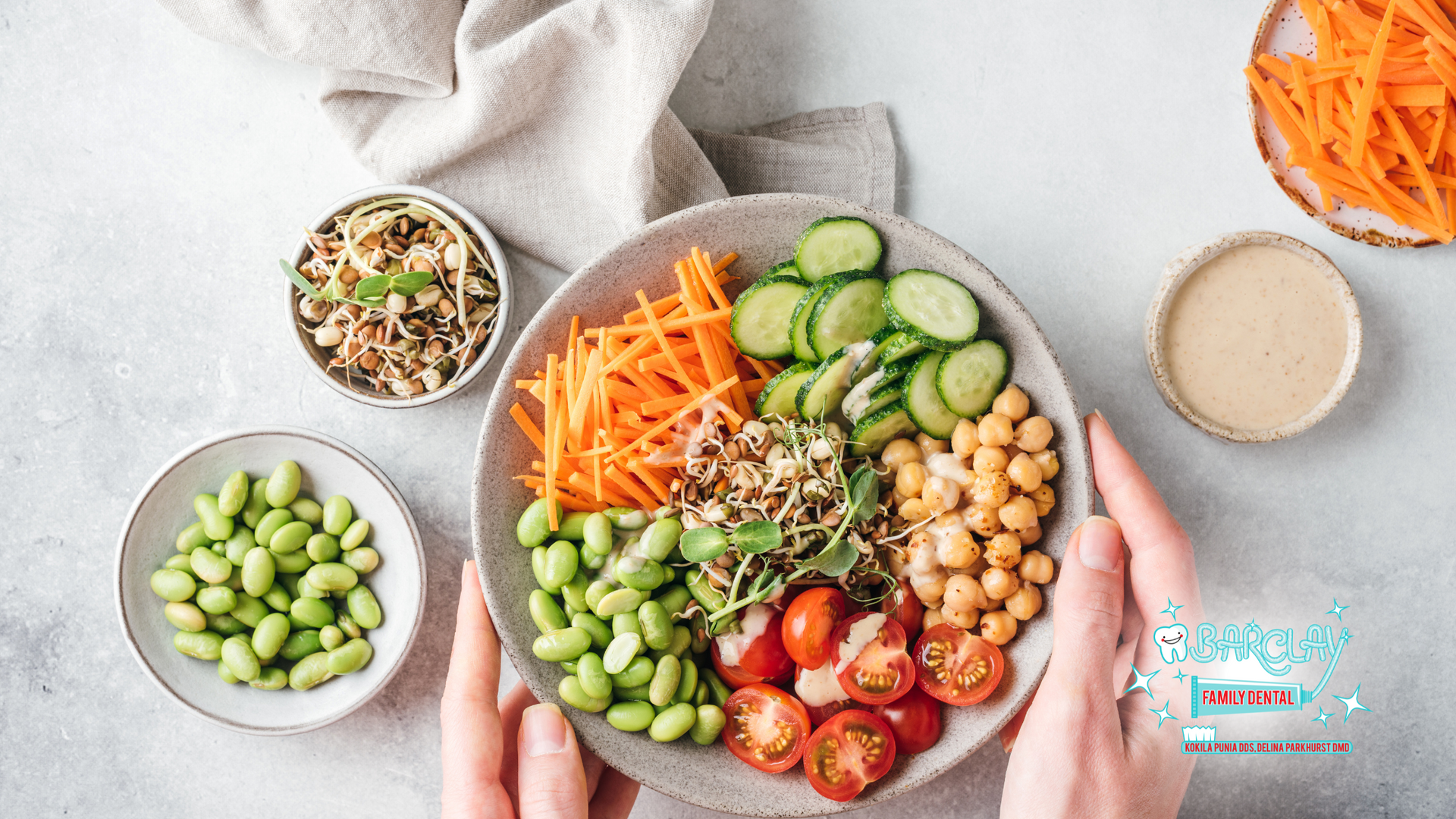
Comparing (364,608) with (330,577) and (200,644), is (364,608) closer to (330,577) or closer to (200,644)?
(330,577)

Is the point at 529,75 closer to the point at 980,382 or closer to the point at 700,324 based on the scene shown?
the point at 700,324

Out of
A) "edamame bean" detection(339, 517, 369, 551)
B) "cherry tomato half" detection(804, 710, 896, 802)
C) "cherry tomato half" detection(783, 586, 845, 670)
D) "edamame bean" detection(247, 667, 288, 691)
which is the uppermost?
"cherry tomato half" detection(783, 586, 845, 670)

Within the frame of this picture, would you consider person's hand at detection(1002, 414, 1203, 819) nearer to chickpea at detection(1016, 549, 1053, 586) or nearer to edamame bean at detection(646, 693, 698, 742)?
chickpea at detection(1016, 549, 1053, 586)

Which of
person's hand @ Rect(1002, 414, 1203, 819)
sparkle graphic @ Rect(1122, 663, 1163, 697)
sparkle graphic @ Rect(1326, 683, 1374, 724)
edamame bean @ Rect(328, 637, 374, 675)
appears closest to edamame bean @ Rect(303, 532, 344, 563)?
edamame bean @ Rect(328, 637, 374, 675)

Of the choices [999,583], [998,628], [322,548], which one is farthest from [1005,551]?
[322,548]

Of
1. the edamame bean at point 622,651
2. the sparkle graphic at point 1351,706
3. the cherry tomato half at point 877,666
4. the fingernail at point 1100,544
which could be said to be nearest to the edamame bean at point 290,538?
the edamame bean at point 622,651

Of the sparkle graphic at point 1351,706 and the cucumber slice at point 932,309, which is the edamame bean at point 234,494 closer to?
the cucumber slice at point 932,309
